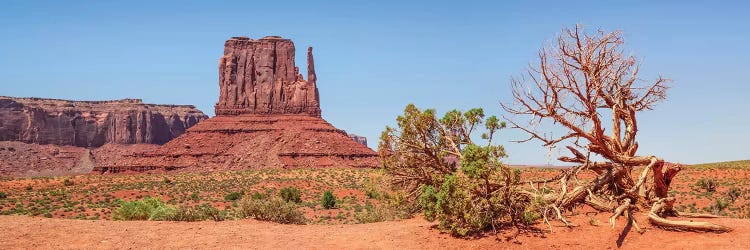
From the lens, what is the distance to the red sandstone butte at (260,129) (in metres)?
91.2

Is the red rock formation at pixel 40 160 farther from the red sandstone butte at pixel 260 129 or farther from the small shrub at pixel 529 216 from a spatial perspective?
the small shrub at pixel 529 216

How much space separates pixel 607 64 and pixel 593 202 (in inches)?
126

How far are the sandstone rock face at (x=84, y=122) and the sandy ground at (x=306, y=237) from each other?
144 meters

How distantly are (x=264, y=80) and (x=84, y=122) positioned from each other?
65.0m

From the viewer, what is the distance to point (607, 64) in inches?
565

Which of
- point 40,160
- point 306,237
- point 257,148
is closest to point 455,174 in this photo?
point 306,237

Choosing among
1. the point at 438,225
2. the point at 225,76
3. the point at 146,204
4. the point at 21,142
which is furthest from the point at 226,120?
the point at 438,225

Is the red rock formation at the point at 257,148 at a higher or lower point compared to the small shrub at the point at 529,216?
higher

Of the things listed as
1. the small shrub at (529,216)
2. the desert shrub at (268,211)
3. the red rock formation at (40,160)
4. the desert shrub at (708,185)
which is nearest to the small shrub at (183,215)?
Answer: the desert shrub at (268,211)

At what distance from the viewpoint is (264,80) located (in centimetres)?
11588

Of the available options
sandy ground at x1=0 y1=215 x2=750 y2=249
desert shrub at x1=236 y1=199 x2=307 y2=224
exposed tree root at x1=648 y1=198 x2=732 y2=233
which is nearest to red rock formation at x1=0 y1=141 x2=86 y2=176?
desert shrub at x1=236 y1=199 x2=307 y2=224

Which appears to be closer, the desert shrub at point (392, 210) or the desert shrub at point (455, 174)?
the desert shrub at point (455, 174)

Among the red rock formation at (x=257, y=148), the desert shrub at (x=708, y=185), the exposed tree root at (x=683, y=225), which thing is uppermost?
the red rock formation at (x=257, y=148)

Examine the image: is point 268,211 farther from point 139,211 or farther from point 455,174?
point 455,174
